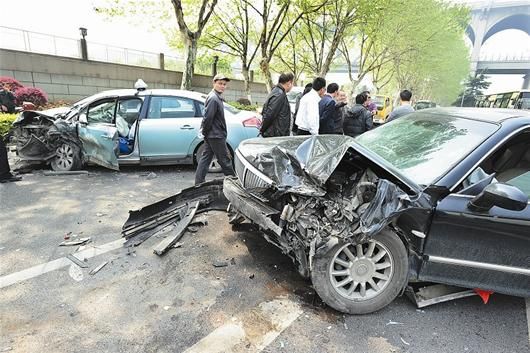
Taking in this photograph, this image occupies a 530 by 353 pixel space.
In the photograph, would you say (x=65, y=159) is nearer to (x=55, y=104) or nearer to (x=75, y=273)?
(x=75, y=273)

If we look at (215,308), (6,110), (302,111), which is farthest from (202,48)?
(215,308)

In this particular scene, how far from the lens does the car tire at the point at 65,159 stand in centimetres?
580

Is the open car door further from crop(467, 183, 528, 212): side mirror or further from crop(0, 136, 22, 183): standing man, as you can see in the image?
crop(467, 183, 528, 212): side mirror

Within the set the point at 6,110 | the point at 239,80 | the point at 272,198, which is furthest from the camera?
the point at 239,80

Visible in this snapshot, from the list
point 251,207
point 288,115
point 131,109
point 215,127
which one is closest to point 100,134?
point 131,109

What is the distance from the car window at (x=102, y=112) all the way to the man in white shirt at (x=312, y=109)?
130 inches

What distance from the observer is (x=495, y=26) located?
7381 centimetres

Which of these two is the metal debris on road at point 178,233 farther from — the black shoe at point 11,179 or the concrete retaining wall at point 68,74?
the concrete retaining wall at point 68,74

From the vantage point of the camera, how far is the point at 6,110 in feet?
27.7

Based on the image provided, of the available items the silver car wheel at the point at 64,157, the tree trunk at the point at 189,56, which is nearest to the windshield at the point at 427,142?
the silver car wheel at the point at 64,157

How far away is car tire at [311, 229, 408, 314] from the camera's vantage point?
252 centimetres

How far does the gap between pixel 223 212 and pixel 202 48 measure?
788 inches

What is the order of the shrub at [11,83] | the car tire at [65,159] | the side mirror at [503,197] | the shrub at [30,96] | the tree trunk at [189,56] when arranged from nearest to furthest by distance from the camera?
1. the side mirror at [503,197]
2. the car tire at [65,159]
3. the shrub at [30,96]
4. the shrub at [11,83]
5. the tree trunk at [189,56]

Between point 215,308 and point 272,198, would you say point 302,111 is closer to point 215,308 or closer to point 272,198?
point 272,198
